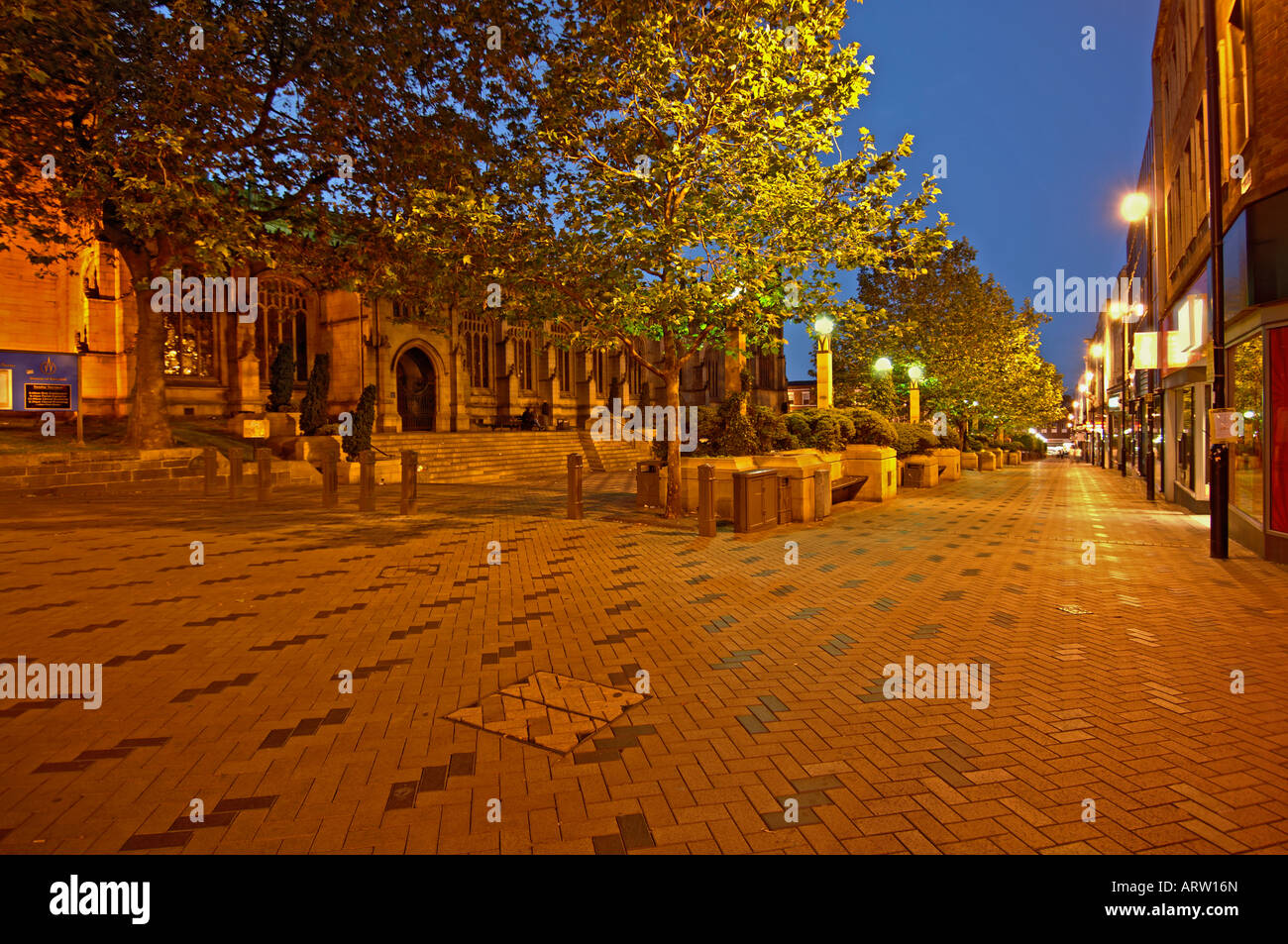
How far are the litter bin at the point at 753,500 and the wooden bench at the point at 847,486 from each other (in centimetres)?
447

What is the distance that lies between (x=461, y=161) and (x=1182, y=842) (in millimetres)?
13251

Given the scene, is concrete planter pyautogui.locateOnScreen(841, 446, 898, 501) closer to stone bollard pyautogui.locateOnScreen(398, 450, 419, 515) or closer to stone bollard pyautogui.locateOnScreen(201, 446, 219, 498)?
stone bollard pyautogui.locateOnScreen(398, 450, 419, 515)

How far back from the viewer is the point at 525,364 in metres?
43.2

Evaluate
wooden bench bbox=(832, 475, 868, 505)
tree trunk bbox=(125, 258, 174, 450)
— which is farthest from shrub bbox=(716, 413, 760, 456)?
tree trunk bbox=(125, 258, 174, 450)

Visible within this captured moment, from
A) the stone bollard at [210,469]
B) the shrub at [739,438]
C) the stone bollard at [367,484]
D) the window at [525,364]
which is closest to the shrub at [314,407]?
the stone bollard at [210,469]

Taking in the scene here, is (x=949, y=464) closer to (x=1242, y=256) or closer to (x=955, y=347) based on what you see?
(x=955, y=347)

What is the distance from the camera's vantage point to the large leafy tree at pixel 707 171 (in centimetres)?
1094

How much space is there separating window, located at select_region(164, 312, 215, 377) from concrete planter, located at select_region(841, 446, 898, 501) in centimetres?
2608

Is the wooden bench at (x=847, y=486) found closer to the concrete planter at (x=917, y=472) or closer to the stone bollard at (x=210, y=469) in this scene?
the concrete planter at (x=917, y=472)

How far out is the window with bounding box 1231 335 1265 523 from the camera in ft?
34.2

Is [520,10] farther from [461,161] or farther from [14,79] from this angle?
[14,79]

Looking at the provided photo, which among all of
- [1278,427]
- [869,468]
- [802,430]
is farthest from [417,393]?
[1278,427]

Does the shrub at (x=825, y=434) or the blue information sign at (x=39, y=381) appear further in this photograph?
the shrub at (x=825, y=434)

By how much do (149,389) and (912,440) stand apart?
23099 mm
